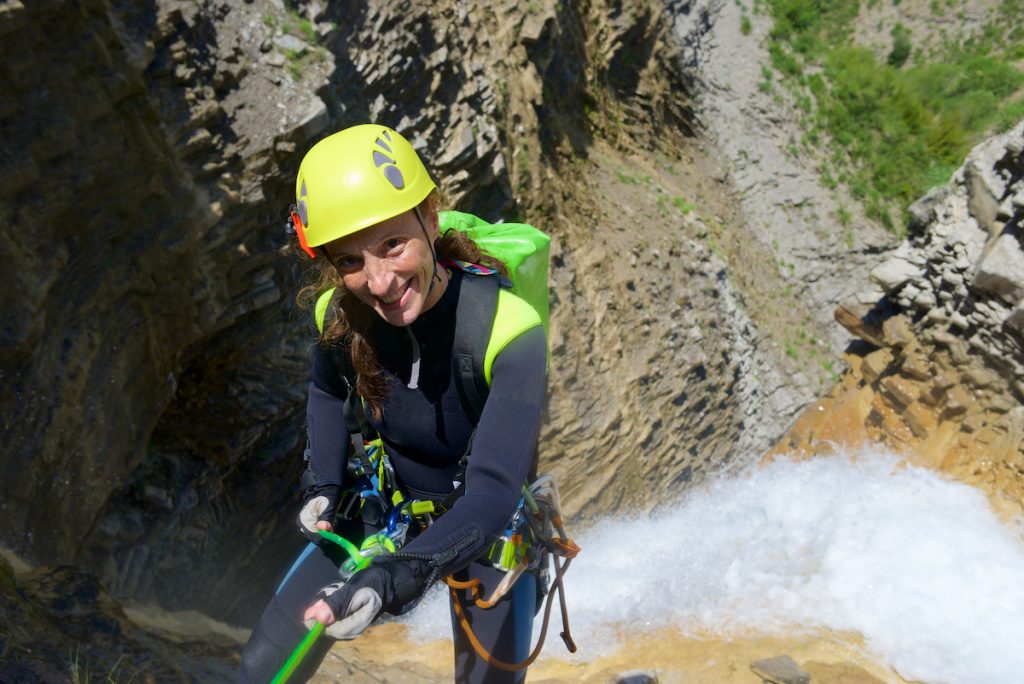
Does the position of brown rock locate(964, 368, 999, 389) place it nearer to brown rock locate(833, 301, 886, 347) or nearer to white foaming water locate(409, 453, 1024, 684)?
white foaming water locate(409, 453, 1024, 684)

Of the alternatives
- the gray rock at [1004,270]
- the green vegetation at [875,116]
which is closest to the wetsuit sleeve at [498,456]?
the gray rock at [1004,270]

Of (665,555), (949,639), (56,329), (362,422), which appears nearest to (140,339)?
(56,329)

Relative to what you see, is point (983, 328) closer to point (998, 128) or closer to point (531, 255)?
point (998, 128)

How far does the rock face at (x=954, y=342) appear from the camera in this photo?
808 centimetres

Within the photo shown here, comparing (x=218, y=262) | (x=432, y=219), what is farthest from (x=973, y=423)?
(x=432, y=219)

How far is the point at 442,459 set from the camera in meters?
2.76

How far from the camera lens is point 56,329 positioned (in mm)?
3775

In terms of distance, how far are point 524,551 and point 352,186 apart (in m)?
1.43

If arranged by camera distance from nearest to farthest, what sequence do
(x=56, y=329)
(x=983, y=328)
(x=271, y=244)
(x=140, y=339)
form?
1. (x=56, y=329)
2. (x=140, y=339)
3. (x=271, y=244)
4. (x=983, y=328)

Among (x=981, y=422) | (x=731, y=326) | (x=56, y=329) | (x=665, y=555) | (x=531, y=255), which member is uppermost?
(x=531, y=255)

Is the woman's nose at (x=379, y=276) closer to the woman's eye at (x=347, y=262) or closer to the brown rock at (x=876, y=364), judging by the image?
the woman's eye at (x=347, y=262)

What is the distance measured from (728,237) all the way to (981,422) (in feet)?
12.2

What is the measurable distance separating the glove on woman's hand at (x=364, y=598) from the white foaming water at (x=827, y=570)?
353 centimetres

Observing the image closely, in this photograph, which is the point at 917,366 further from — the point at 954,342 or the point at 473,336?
the point at 473,336
